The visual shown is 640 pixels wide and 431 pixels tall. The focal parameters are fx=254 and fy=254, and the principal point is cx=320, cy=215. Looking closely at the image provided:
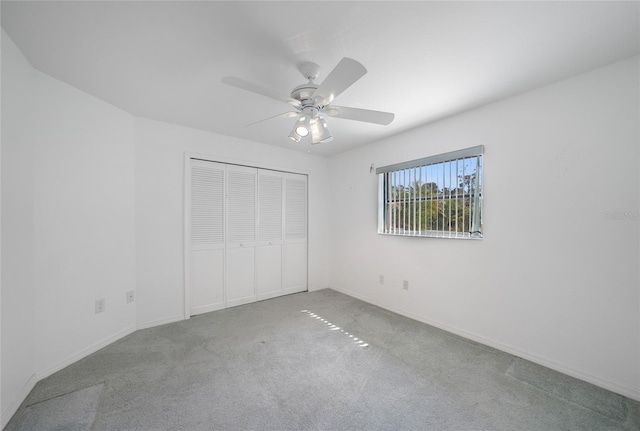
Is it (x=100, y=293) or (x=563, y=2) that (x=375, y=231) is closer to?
(x=563, y=2)

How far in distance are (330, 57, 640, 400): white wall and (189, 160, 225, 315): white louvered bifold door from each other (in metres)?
2.61

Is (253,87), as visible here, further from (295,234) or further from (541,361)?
(541,361)

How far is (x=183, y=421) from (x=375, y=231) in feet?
9.44

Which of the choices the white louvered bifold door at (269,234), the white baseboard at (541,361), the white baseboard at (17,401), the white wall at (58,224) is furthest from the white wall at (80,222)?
the white baseboard at (541,361)

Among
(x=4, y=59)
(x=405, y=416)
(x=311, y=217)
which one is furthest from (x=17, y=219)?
(x=311, y=217)

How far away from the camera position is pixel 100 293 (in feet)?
7.87

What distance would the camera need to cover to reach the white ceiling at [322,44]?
1.37 m

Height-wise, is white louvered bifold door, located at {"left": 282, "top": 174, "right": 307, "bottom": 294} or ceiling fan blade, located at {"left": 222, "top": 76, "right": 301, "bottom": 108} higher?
ceiling fan blade, located at {"left": 222, "top": 76, "right": 301, "bottom": 108}

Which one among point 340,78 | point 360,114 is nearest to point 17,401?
point 340,78

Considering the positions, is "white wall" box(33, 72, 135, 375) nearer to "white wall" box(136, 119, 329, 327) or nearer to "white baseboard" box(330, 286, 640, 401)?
"white wall" box(136, 119, 329, 327)

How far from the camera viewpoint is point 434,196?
2.93m

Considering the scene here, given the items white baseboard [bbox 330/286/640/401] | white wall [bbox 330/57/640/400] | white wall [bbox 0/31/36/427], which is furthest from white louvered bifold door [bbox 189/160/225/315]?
white wall [bbox 330/57/640/400]

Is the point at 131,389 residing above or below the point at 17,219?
below

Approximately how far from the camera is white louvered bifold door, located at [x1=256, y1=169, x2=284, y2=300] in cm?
379
